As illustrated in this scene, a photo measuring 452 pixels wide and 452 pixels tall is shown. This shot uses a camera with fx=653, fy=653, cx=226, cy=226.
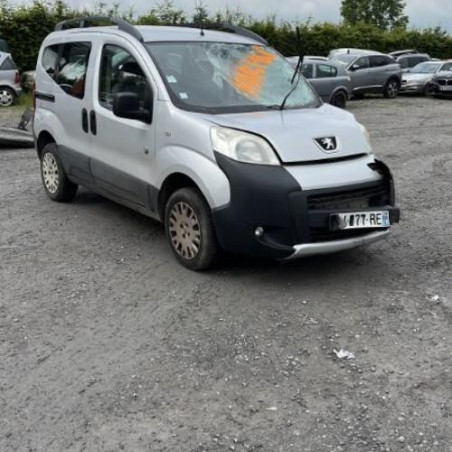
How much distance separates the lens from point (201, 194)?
4891 millimetres

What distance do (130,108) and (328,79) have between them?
14.9 m

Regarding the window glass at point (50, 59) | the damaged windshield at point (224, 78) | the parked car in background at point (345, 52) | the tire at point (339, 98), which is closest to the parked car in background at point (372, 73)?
the parked car in background at point (345, 52)

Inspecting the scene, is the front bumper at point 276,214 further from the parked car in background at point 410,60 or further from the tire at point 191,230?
the parked car in background at point 410,60

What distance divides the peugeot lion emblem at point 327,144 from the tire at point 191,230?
945mm

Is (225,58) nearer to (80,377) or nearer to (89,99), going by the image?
(89,99)

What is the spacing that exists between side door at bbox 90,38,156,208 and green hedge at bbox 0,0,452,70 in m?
14.8

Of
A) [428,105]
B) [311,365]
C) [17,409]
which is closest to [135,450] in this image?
[17,409]

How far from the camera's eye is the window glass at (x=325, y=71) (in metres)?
19.2

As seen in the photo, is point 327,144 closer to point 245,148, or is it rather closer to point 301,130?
point 301,130

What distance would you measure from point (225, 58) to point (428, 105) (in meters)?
17.0

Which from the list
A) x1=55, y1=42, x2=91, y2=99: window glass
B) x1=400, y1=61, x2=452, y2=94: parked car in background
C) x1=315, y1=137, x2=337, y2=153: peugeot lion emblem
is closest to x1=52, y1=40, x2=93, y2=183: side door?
x1=55, y1=42, x2=91, y2=99: window glass

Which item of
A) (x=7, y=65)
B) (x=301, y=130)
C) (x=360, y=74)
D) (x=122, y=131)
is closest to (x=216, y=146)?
(x=301, y=130)

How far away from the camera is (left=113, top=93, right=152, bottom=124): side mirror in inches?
205

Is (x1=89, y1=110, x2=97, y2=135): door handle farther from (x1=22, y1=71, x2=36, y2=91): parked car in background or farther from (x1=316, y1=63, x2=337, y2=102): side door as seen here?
(x1=22, y1=71, x2=36, y2=91): parked car in background
